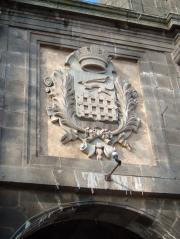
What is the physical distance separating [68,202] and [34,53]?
2.95m

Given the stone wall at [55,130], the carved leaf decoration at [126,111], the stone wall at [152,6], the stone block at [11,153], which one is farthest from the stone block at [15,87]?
the stone wall at [152,6]

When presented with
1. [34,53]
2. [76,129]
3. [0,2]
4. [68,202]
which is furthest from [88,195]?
[0,2]

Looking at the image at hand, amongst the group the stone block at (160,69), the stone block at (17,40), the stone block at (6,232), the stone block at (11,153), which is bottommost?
the stone block at (6,232)

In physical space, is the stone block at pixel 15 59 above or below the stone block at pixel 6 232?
above

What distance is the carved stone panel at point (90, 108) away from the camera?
24.7ft

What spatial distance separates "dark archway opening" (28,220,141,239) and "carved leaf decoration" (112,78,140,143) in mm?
1720

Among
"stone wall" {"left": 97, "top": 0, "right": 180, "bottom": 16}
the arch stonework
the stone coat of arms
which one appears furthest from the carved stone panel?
"stone wall" {"left": 97, "top": 0, "right": 180, "bottom": 16}

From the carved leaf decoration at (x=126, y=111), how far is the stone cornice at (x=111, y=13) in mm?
1521

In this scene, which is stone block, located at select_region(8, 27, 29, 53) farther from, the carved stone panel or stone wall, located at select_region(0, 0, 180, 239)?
the carved stone panel

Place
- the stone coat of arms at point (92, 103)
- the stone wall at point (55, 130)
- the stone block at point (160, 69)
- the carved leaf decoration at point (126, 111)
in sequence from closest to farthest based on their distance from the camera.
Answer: the stone wall at point (55, 130)
the stone coat of arms at point (92, 103)
the carved leaf decoration at point (126, 111)
the stone block at point (160, 69)

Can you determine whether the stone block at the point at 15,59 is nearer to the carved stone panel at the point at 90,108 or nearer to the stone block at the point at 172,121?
the carved stone panel at the point at 90,108

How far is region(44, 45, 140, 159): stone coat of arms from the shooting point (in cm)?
763

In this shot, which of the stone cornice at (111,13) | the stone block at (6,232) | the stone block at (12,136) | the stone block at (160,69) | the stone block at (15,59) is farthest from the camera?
the stone block at (160,69)

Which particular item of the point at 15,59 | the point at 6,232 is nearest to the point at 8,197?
the point at 6,232
